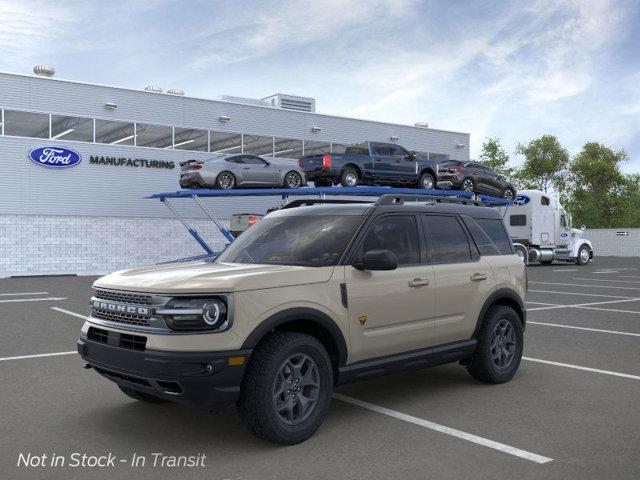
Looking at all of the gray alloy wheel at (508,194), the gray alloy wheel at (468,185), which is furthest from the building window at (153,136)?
the gray alloy wheel at (508,194)

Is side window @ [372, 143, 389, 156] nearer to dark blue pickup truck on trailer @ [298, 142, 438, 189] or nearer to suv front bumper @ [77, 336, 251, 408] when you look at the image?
dark blue pickup truck on trailer @ [298, 142, 438, 189]

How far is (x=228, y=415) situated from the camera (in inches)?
219

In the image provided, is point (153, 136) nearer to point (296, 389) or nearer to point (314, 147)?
point (314, 147)

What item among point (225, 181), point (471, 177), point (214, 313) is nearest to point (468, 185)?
point (471, 177)

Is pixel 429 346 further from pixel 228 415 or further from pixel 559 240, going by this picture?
pixel 559 240

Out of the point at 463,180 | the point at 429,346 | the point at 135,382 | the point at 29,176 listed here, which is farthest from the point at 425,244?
the point at 29,176

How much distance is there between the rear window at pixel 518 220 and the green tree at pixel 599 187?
44.1 metres

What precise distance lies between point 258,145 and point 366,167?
1096 cm

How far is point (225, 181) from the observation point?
24.2 metres

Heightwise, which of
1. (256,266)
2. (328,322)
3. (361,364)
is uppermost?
(256,266)

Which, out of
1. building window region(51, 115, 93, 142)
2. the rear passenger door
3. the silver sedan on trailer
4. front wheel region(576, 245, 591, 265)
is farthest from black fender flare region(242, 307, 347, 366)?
front wheel region(576, 245, 591, 265)

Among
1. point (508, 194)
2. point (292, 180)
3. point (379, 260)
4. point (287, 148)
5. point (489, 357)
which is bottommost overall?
point (489, 357)

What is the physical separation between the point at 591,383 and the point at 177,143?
2632 cm

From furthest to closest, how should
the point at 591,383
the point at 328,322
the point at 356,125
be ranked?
the point at 356,125 < the point at 591,383 < the point at 328,322
